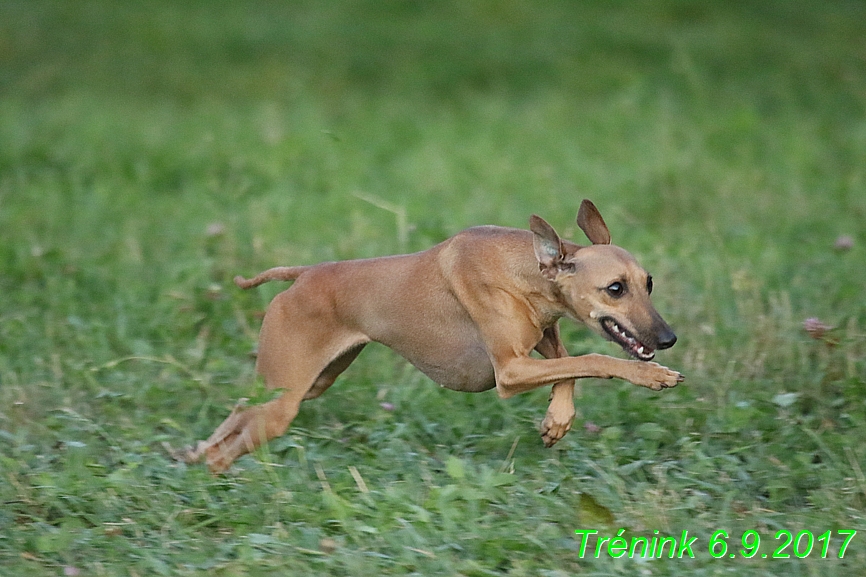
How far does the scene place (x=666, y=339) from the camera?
4793mm

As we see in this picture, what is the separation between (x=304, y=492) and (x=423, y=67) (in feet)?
32.2

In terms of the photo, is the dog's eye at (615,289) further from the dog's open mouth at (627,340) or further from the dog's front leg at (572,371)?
the dog's front leg at (572,371)

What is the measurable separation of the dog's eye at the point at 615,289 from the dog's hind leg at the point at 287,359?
1.37 m

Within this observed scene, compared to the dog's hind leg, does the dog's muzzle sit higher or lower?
higher

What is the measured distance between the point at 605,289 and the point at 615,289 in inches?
1.7

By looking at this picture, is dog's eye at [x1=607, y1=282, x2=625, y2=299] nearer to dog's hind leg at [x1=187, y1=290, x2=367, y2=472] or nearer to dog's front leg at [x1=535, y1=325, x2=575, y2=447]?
dog's front leg at [x1=535, y1=325, x2=575, y2=447]

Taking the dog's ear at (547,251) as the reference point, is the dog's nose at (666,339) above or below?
below

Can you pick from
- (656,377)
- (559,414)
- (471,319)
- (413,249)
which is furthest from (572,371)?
(413,249)

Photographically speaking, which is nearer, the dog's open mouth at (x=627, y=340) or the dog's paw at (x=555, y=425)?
the dog's open mouth at (x=627, y=340)

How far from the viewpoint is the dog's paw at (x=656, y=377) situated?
15.8 feet

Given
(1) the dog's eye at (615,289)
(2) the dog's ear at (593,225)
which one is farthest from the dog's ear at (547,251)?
(2) the dog's ear at (593,225)

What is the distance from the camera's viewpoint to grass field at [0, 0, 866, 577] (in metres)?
4.87

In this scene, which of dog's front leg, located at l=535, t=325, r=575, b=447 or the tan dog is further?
dog's front leg, located at l=535, t=325, r=575, b=447

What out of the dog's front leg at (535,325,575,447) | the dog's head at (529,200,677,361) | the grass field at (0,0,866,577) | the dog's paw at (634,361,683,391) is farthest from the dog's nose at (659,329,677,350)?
the grass field at (0,0,866,577)
